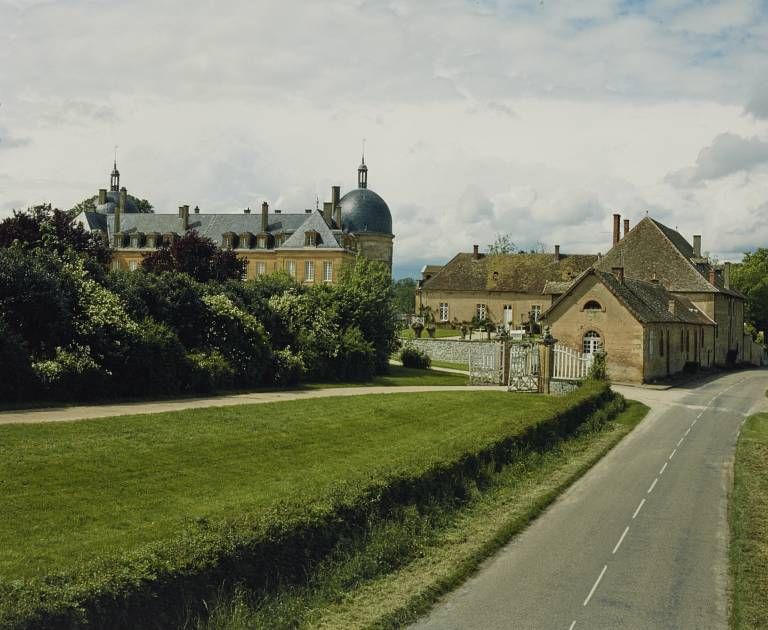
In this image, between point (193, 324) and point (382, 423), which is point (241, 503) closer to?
point (382, 423)

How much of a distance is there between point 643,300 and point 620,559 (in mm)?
35222

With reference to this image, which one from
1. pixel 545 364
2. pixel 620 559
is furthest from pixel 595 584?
pixel 545 364

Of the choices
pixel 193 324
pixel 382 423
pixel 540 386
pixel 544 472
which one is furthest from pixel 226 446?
pixel 540 386

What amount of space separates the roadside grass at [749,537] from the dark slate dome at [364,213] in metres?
70.1

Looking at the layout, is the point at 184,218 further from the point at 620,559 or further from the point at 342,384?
the point at 620,559

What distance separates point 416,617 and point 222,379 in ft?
60.0

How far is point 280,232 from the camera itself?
290 feet

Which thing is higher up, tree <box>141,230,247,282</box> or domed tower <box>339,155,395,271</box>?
domed tower <box>339,155,395,271</box>

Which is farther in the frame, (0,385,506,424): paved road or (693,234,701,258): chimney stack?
(693,234,701,258): chimney stack

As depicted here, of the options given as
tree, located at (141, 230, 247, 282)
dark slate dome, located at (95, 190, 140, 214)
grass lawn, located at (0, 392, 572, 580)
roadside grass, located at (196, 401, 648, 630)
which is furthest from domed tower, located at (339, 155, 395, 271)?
roadside grass, located at (196, 401, 648, 630)

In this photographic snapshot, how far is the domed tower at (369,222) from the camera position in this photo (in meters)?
94.2

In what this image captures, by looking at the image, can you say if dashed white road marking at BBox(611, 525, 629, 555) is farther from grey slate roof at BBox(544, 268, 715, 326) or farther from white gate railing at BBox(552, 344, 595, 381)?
grey slate roof at BBox(544, 268, 715, 326)

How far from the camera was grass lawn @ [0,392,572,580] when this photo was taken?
11.8 m

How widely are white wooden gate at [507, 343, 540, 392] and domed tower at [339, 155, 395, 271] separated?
173 feet
